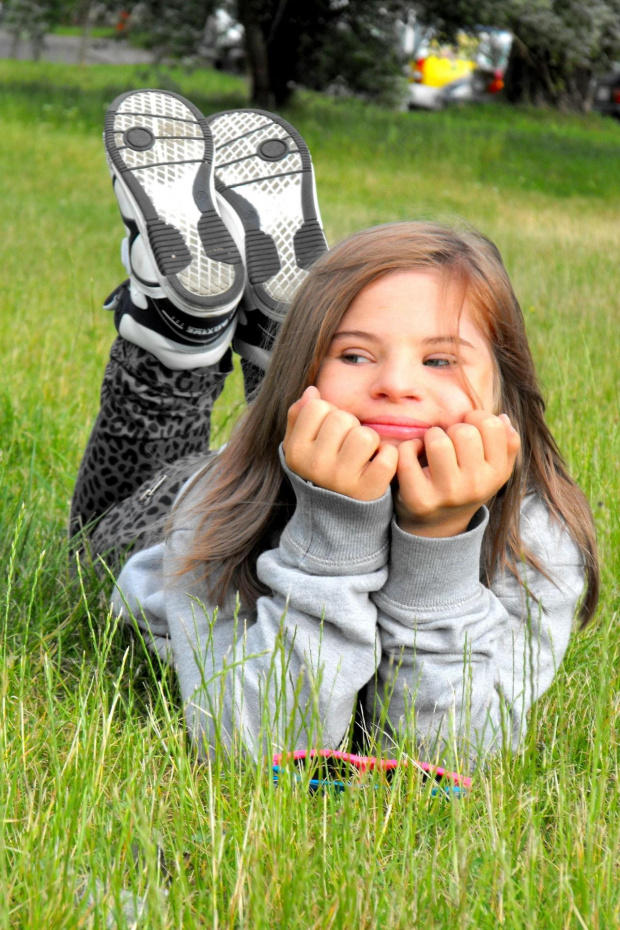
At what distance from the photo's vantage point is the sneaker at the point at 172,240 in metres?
2.30

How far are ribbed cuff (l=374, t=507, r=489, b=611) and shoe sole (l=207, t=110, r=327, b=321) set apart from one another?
912mm

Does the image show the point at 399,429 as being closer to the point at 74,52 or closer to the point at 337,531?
the point at 337,531

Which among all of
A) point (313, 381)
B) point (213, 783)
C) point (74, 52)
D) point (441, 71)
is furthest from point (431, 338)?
point (74, 52)

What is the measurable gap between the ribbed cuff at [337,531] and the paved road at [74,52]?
25231 millimetres

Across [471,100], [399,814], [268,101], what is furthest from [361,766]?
[471,100]

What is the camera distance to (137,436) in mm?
2531

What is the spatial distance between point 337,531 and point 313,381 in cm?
31

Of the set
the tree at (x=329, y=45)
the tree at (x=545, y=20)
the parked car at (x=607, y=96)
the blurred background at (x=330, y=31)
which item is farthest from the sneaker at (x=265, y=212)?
the parked car at (x=607, y=96)

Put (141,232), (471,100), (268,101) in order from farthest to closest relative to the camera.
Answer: (471,100) < (268,101) < (141,232)

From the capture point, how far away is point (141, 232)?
237 centimetres

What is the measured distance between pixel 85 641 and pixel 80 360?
2.15 meters

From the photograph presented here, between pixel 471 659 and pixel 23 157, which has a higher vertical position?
pixel 471 659

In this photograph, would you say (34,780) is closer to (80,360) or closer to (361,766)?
(361,766)

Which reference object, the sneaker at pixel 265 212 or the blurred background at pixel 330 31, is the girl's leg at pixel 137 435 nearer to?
the sneaker at pixel 265 212
